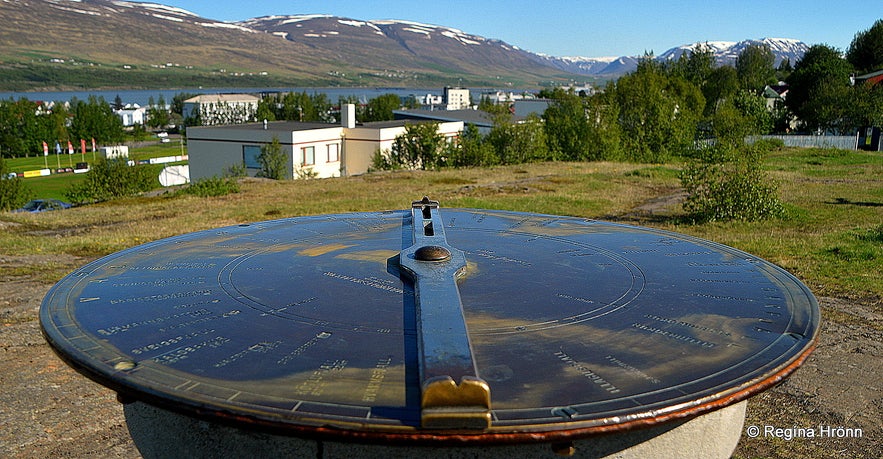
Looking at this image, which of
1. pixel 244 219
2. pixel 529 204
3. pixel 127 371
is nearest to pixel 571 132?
pixel 529 204

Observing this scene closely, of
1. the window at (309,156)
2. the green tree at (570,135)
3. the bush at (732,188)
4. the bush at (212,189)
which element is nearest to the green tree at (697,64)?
the green tree at (570,135)

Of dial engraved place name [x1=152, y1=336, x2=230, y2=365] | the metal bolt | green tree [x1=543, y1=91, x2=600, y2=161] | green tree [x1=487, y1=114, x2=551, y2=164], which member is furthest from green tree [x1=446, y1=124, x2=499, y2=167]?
dial engraved place name [x1=152, y1=336, x2=230, y2=365]

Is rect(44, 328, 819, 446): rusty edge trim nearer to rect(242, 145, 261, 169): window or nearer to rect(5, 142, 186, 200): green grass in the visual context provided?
rect(242, 145, 261, 169): window

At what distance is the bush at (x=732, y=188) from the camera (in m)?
11.7

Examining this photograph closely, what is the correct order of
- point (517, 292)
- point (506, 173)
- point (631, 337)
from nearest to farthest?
point (631, 337), point (517, 292), point (506, 173)

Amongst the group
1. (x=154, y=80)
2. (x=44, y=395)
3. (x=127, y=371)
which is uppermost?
(x=154, y=80)

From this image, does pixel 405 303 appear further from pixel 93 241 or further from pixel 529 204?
pixel 529 204

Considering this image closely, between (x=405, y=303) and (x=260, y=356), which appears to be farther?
(x=405, y=303)

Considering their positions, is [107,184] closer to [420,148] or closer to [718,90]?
[420,148]

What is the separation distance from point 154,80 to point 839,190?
19565 cm

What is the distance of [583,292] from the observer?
9.91 ft

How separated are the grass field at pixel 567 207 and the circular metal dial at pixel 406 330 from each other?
5239 mm

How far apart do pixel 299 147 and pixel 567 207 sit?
21.1 m

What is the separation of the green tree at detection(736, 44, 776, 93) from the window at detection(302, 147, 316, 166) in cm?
3841
